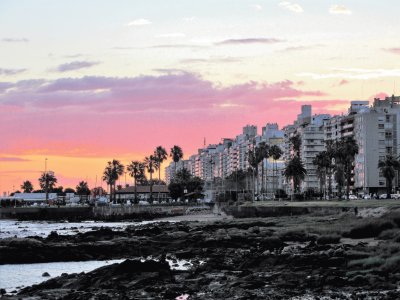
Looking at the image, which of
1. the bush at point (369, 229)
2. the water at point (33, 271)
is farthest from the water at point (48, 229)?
the bush at point (369, 229)

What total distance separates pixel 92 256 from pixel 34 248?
4.44m

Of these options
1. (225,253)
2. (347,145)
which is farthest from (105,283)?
(347,145)

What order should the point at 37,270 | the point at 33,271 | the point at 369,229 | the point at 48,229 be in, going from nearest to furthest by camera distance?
the point at 33,271, the point at 37,270, the point at 369,229, the point at 48,229

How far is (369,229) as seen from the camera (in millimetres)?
56188

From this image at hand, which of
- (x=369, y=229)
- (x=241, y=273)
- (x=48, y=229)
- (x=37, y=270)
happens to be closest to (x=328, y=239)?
(x=369, y=229)

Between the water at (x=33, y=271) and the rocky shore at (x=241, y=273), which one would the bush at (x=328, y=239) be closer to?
the rocky shore at (x=241, y=273)

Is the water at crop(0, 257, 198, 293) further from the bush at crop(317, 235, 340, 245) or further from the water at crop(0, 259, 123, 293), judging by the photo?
the bush at crop(317, 235, 340, 245)

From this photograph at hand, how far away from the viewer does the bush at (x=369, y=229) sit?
2172 inches

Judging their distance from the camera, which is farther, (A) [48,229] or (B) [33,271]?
(A) [48,229]

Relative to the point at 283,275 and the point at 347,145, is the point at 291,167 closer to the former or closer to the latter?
the point at 347,145

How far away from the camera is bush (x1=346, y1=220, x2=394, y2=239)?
5516cm

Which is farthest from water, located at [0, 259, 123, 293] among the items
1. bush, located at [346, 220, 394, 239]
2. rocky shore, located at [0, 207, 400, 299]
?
bush, located at [346, 220, 394, 239]

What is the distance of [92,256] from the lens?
54.7 metres

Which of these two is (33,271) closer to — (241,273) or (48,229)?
(241,273)
